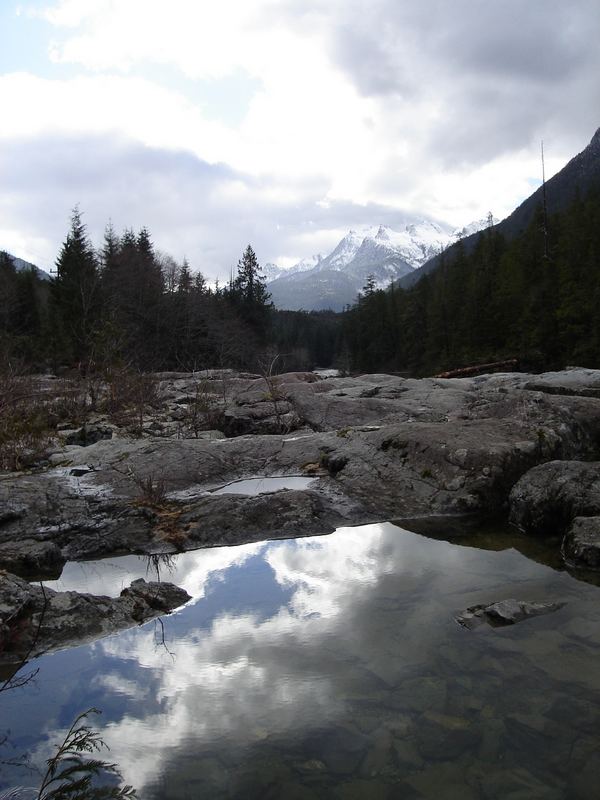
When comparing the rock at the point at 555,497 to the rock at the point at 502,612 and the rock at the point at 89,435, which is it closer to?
the rock at the point at 502,612

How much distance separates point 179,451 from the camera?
7.58 m

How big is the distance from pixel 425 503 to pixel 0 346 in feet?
51.5

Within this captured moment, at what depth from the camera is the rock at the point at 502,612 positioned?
359 centimetres

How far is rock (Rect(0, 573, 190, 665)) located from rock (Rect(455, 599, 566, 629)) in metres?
2.19

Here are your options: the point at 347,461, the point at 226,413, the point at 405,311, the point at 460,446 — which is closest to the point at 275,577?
the point at 347,461

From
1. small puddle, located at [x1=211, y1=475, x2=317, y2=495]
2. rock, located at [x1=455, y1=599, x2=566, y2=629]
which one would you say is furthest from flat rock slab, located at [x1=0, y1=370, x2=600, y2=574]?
rock, located at [x1=455, y1=599, x2=566, y2=629]

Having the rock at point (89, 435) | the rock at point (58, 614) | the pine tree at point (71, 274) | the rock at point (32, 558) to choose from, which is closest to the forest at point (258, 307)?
the pine tree at point (71, 274)

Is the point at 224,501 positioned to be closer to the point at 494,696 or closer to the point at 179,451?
the point at 179,451

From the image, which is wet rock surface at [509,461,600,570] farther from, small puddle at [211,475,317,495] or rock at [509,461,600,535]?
small puddle at [211,475,317,495]

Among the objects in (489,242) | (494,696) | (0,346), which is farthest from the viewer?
(489,242)

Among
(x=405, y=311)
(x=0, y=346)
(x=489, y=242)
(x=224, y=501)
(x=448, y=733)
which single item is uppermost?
(x=489, y=242)

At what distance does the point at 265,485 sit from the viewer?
698 cm

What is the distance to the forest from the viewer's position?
34938 mm

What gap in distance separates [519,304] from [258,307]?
24.5 m
